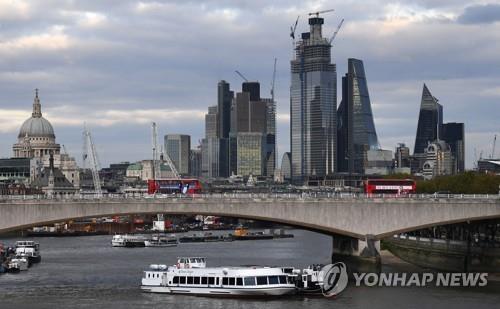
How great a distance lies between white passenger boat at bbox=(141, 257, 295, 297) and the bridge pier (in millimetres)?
14278

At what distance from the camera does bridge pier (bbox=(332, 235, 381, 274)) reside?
98938 millimetres

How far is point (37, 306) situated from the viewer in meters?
79.4

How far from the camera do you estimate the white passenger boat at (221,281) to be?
279 ft

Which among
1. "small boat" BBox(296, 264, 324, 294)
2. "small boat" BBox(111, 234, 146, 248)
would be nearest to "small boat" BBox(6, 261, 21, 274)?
"small boat" BBox(296, 264, 324, 294)

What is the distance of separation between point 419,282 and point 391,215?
28.1ft

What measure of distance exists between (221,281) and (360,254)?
1851cm

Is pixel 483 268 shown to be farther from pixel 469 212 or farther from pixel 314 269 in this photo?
pixel 314 269

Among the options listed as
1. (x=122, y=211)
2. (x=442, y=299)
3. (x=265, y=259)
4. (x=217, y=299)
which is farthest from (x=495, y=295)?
(x=265, y=259)

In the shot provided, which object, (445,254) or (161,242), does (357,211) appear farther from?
(161,242)

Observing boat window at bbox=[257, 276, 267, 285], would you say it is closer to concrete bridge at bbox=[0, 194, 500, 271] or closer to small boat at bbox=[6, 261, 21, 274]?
concrete bridge at bbox=[0, 194, 500, 271]

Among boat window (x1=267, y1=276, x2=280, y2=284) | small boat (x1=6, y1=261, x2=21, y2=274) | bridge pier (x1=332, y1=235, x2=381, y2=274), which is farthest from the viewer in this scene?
small boat (x1=6, y1=261, x2=21, y2=274)

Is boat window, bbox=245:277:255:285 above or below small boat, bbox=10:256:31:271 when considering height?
above

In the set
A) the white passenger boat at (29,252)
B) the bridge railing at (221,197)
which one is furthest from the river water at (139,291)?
the bridge railing at (221,197)

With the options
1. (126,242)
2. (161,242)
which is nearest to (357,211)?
(126,242)
